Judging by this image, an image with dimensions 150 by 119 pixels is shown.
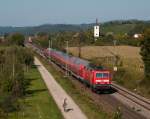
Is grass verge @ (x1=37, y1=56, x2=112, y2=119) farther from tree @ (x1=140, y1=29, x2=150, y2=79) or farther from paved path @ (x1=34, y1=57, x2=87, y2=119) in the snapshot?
tree @ (x1=140, y1=29, x2=150, y2=79)

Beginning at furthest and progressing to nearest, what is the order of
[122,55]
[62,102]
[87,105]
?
[122,55]
[62,102]
[87,105]

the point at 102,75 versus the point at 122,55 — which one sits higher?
the point at 102,75

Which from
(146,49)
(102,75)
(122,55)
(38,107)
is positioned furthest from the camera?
(122,55)

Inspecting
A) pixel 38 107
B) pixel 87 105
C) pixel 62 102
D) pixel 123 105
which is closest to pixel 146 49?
pixel 123 105

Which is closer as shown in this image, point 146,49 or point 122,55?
point 146,49

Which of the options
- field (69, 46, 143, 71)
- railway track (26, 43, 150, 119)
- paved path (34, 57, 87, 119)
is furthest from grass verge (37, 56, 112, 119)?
field (69, 46, 143, 71)

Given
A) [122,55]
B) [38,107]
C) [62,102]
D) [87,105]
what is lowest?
[122,55]

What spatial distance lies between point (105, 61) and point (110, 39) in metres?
75.4

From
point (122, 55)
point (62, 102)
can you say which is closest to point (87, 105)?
point (62, 102)

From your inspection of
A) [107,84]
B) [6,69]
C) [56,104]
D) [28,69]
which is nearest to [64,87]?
[107,84]

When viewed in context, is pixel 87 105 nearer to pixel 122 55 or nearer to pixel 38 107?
pixel 38 107

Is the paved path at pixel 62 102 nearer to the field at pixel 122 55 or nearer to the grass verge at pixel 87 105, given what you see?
the grass verge at pixel 87 105

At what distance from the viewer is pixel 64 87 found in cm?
5569

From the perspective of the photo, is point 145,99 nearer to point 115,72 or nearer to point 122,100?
point 122,100
